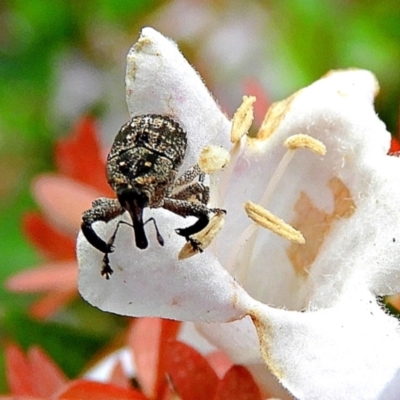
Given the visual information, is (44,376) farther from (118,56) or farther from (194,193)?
(118,56)

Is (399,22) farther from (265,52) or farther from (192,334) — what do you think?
(192,334)

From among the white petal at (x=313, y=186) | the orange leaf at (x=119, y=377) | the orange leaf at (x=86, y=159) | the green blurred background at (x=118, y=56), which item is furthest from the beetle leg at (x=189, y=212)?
the green blurred background at (x=118, y=56)

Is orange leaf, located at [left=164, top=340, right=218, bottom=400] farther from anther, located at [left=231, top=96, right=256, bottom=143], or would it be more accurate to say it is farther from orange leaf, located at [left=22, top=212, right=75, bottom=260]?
orange leaf, located at [left=22, top=212, right=75, bottom=260]

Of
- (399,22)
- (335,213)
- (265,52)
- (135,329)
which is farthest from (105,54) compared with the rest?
(335,213)

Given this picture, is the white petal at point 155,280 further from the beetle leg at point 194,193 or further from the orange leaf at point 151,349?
the orange leaf at point 151,349

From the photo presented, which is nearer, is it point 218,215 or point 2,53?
point 218,215

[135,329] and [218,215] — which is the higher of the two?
[218,215]
